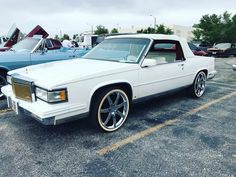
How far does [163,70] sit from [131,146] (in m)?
1.72

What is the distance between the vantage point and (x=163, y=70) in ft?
13.8

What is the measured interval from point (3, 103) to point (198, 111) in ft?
13.9

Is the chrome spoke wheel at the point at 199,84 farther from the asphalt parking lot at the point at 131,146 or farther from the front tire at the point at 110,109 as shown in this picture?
the front tire at the point at 110,109

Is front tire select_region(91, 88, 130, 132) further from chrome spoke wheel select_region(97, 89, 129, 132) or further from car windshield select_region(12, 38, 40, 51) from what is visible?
car windshield select_region(12, 38, 40, 51)

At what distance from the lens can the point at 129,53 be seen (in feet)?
13.1

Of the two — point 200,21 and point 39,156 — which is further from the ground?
point 200,21

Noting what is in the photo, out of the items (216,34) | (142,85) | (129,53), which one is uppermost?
(216,34)

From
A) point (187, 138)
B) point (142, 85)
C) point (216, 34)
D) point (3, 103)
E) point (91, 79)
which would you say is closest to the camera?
point (91, 79)

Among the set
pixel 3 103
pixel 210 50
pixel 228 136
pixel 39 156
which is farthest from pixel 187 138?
pixel 210 50

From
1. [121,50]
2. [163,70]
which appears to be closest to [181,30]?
[163,70]

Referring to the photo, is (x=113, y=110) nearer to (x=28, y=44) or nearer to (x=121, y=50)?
(x=121, y=50)

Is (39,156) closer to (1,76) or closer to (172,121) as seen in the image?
(172,121)

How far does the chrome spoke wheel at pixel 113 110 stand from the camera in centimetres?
340

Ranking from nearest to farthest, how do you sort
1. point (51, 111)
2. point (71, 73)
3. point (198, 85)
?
1. point (51, 111)
2. point (71, 73)
3. point (198, 85)
